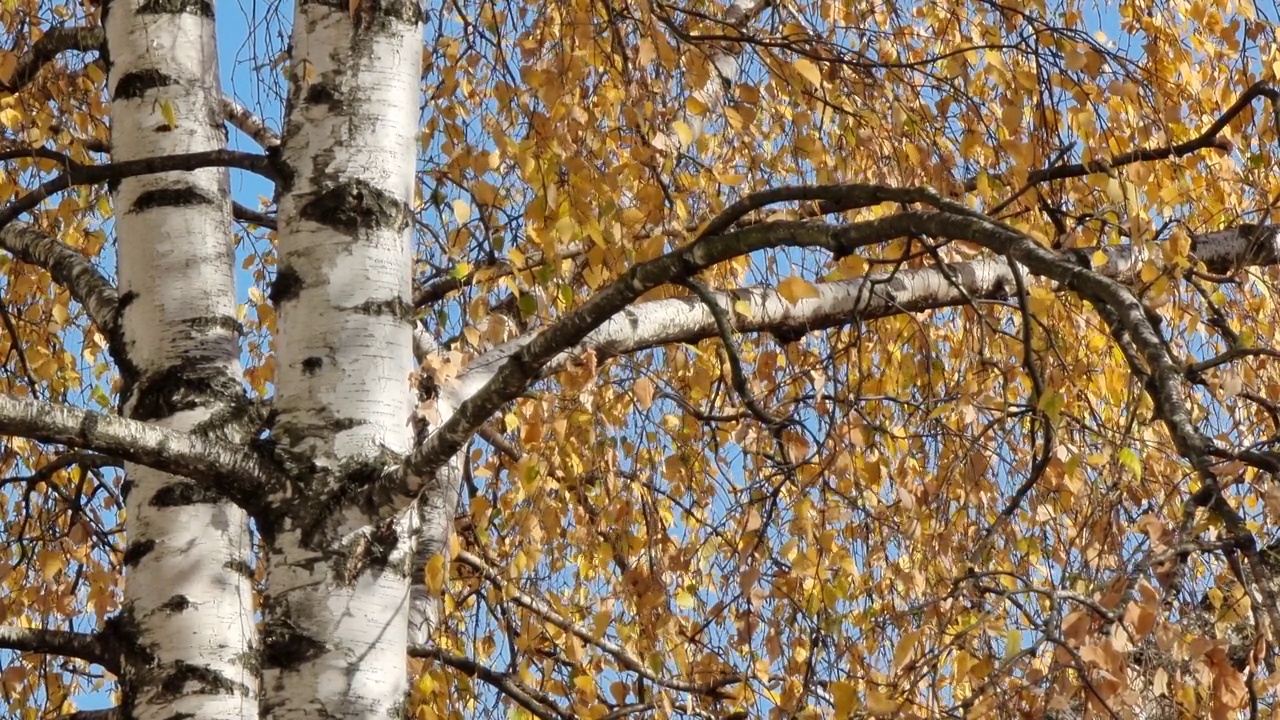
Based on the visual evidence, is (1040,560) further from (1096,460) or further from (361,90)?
(361,90)

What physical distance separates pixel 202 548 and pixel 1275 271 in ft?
9.43

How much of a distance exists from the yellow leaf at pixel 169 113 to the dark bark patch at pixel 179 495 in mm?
712

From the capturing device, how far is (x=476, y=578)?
13.3 feet

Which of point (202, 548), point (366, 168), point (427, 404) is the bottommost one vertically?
point (202, 548)

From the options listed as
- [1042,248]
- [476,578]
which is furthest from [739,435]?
[476,578]

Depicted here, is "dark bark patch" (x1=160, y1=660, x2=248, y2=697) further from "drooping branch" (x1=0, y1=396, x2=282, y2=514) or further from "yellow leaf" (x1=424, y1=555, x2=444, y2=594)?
"yellow leaf" (x1=424, y1=555, x2=444, y2=594)

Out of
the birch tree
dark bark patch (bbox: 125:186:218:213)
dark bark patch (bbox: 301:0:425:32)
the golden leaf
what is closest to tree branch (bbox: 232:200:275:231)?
the birch tree

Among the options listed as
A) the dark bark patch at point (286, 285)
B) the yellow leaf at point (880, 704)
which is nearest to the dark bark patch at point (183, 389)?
the dark bark patch at point (286, 285)

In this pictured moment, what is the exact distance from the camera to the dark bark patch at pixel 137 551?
8.66ft

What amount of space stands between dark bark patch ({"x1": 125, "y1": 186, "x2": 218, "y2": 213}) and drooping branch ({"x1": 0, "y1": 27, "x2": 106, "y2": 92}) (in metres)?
0.69

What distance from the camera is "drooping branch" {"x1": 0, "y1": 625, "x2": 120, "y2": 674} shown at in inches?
102

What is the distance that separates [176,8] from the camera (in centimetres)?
301

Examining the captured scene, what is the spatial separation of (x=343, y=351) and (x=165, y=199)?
2.28 ft

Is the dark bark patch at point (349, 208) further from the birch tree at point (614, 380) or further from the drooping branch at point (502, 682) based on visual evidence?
the drooping branch at point (502, 682)
